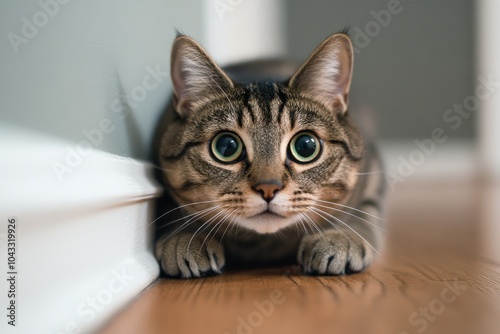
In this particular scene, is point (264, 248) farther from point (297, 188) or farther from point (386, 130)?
point (386, 130)

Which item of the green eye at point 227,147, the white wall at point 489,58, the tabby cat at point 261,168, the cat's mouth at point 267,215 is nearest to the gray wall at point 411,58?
the white wall at point 489,58

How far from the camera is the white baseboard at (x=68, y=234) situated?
2.12 ft

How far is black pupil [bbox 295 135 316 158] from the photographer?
1163 mm

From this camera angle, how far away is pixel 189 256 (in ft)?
3.72

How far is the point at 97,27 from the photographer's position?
966 mm

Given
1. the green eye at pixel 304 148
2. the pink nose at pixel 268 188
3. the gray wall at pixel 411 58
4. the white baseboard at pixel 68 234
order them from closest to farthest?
the white baseboard at pixel 68 234 → the pink nose at pixel 268 188 → the green eye at pixel 304 148 → the gray wall at pixel 411 58

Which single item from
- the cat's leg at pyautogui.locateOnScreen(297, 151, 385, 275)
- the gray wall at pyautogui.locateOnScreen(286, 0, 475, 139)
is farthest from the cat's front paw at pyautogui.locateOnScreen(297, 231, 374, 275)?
the gray wall at pyautogui.locateOnScreen(286, 0, 475, 139)

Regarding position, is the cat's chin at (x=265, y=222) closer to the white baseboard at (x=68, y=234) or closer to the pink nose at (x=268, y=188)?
the pink nose at (x=268, y=188)

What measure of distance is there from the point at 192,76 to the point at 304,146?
314mm

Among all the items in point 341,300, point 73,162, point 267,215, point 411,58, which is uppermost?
point 411,58

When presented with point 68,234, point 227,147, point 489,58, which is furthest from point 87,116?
point 489,58

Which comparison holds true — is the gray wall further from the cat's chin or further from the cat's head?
the cat's chin

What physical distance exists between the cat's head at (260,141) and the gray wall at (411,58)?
2.36 m

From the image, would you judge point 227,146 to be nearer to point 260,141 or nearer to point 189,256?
point 260,141
